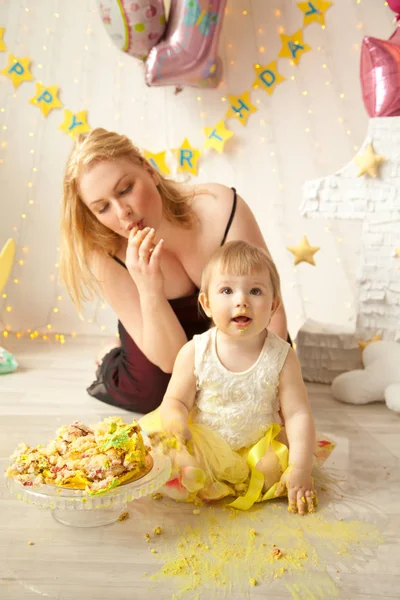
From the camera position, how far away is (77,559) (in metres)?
1.21

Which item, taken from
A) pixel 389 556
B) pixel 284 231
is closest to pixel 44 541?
pixel 389 556

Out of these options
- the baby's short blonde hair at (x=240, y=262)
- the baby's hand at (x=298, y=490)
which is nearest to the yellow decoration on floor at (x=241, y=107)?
the baby's short blonde hair at (x=240, y=262)

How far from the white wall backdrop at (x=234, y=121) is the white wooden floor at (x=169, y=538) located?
3.79 feet

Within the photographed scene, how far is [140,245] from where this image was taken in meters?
1.69

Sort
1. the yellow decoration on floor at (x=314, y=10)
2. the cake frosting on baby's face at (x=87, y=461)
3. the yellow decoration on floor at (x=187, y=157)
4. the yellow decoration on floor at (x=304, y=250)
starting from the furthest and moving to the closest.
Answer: the yellow decoration on floor at (x=187, y=157)
the yellow decoration on floor at (x=314, y=10)
the yellow decoration on floor at (x=304, y=250)
the cake frosting on baby's face at (x=87, y=461)

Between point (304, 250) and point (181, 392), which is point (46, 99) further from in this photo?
point (181, 392)

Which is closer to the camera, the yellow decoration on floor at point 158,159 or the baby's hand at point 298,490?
the baby's hand at point 298,490

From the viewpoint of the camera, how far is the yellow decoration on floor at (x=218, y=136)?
116 inches

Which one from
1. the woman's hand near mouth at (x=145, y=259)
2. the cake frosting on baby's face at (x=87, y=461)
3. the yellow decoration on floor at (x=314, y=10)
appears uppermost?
the yellow decoration on floor at (x=314, y=10)

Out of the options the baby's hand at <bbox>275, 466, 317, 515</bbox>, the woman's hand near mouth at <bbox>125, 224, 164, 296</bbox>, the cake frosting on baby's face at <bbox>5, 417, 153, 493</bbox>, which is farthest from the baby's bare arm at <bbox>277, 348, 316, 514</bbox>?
the woman's hand near mouth at <bbox>125, 224, 164, 296</bbox>

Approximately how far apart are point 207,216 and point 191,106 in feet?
3.94

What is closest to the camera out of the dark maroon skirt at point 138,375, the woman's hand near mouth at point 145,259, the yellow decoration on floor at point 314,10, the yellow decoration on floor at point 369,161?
the woman's hand near mouth at point 145,259

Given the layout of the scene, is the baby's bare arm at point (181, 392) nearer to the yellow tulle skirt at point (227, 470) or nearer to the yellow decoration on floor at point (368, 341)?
the yellow tulle skirt at point (227, 470)

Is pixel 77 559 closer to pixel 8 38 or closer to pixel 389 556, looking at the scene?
pixel 389 556
